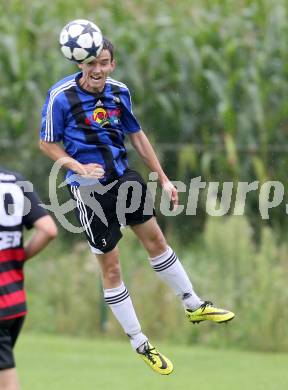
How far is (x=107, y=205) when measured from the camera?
7918mm

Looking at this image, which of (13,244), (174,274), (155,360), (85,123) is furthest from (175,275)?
(13,244)

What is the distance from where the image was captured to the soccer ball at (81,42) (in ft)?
24.5

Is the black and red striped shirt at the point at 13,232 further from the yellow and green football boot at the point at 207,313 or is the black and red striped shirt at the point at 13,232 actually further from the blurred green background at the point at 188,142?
the blurred green background at the point at 188,142

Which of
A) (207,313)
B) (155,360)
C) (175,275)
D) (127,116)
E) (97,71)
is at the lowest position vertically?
(155,360)

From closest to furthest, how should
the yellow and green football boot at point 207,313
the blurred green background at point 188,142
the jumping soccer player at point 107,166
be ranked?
the jumping soccer player at point 107,166
the yellow and green football boot at point 207,313
the blurred green background at point 188,142

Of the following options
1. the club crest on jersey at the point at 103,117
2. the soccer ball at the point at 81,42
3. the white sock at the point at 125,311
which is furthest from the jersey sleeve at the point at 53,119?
the white sock at the point at 125,311

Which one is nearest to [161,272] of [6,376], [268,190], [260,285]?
[6,376]

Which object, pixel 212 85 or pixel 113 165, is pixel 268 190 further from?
pixel 113 165

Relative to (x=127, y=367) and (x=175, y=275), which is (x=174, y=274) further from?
(x=127, y=367)

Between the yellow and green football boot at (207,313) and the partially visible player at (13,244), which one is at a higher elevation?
the partially visible player at (13,244)

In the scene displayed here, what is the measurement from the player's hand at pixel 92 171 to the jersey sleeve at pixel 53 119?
15.9 inches

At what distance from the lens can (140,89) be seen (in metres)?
14.5

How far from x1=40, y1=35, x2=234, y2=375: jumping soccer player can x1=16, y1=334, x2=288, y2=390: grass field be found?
5.85 ft

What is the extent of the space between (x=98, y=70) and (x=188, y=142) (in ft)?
23.0
